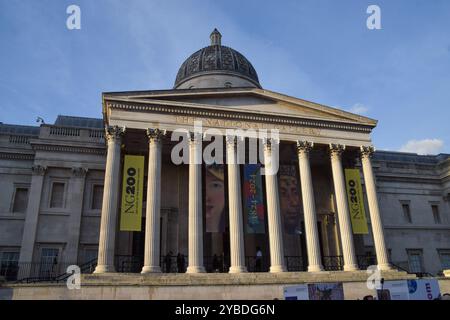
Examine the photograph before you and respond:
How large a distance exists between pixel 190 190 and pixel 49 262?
33.1 feet

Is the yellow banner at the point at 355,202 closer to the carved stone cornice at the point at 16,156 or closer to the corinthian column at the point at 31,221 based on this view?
the corinthian column at the point at 31,221

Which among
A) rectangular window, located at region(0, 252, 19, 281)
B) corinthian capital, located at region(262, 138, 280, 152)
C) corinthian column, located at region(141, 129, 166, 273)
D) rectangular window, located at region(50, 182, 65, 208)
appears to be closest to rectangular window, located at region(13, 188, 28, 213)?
rectangular window, located at region(50, 182, 65, 208)

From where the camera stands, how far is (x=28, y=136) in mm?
26031

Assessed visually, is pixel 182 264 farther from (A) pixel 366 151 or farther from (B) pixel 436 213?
(B) pixel 436 213

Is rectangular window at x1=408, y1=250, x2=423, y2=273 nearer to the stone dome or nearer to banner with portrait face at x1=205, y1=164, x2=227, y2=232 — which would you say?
the stone dome

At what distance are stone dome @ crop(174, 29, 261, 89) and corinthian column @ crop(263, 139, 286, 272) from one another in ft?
33.5

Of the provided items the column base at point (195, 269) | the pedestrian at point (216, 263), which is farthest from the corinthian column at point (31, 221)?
the pedestrian at point (216, 263)

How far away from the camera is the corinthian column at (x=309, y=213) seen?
806 inches

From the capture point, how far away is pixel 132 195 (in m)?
19.4

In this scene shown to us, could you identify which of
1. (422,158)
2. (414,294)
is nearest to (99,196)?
(414,294)

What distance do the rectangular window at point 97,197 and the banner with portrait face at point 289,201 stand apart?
454 inches

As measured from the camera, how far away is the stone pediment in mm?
21078

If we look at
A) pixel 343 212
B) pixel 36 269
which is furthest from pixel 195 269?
pixel 36 269

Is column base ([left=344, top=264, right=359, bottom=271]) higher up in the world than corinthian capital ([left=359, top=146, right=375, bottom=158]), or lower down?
lower down
